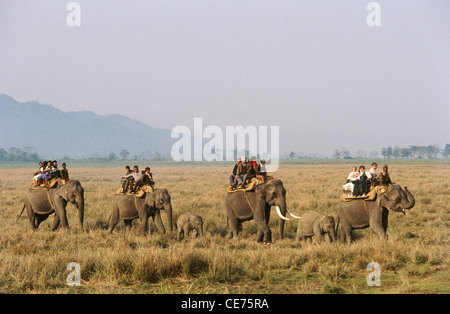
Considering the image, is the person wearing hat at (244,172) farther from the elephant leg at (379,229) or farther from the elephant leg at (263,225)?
the elephant leg at (379,229)

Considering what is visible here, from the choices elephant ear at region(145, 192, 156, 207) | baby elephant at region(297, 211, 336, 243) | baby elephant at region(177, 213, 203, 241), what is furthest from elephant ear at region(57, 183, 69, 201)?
baby elephant at region(297, 211, 336, 243)

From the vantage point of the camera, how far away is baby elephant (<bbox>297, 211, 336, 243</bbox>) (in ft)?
46.8

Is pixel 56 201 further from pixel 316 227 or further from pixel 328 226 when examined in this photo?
pixel 328 226

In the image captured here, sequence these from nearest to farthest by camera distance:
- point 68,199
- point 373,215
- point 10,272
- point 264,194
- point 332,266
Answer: point 10,272 → point 332,266 → point 373,215 → point 264,194 → point 68,199

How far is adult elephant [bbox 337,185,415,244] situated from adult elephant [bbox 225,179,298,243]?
1772 millimetres

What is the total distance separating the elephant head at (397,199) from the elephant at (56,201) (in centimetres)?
961

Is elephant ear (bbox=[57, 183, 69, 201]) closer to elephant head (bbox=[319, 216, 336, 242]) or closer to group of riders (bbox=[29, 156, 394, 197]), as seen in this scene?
group of riders (bbox=[29, 156, 394, 197])

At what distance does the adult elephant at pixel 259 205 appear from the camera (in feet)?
48.1

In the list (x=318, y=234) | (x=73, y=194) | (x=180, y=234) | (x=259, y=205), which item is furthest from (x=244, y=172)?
(x=73, y=194)

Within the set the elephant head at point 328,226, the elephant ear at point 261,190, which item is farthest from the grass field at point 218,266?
the elephant ear at point 261,190

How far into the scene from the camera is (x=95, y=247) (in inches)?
555
